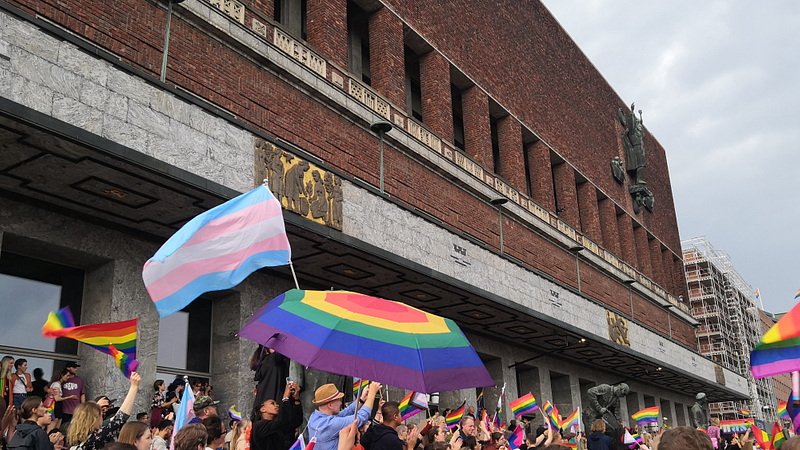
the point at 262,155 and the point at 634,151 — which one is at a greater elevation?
the point at 634,151

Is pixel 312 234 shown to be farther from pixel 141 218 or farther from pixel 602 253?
pixel 602 253

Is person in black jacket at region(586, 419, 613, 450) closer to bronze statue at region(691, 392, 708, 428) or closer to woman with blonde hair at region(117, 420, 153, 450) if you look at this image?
woman with blonde hair at region(117, 420, 153, 450)

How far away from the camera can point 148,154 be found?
1007 cm

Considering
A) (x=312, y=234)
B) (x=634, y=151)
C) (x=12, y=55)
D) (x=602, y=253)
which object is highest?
(x=634, y=151)

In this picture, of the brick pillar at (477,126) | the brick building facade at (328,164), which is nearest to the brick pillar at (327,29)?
the brick building facade at (328,164)

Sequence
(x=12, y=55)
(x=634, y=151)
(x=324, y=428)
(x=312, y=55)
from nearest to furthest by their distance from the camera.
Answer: (x=324, y=428), (x=12, y=55), (x=312, y=55), (x=634, y=151)

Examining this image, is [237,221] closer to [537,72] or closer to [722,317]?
[537,72]

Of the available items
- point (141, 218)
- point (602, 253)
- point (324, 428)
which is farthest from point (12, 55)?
point (602, 253)

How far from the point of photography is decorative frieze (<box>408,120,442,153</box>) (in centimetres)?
1913

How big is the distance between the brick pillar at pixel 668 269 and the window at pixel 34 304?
3397 cm

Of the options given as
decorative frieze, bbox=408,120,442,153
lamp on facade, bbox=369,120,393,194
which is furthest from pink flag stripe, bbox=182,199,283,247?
decorative frieze, bbox=408,120,442,153

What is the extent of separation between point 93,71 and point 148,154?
129 centimetres

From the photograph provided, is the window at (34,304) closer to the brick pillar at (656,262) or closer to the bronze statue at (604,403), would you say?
the bronze statue at (604,403)

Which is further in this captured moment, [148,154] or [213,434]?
[148,154]
